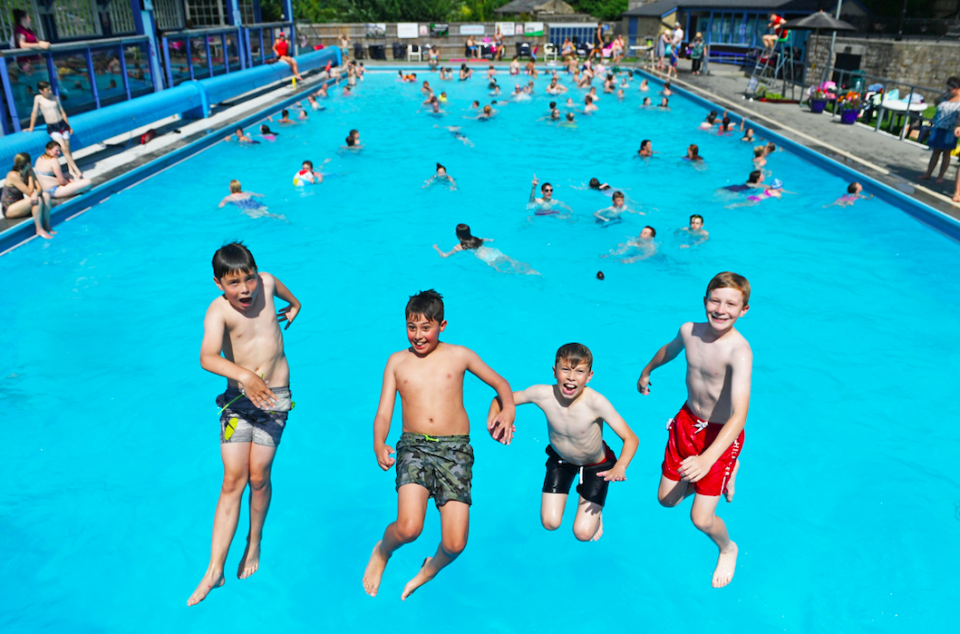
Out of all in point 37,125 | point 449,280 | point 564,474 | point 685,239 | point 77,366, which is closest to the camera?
point 564,474

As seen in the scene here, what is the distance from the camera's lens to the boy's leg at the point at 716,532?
4129mm

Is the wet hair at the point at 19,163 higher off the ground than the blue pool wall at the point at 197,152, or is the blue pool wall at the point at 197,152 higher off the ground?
the wet hair at the point at 19,163

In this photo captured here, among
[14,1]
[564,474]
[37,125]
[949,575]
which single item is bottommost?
[949,575]

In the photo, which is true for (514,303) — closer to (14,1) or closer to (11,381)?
(11,381)

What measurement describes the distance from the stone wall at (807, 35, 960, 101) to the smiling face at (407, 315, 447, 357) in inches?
778

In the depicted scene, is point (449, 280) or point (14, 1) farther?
point (14, 1)

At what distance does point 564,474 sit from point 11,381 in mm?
6194

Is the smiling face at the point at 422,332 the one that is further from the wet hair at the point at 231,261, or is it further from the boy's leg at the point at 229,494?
the boy's leg at the point at 229,494

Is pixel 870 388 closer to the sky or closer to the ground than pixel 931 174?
closer to the ground

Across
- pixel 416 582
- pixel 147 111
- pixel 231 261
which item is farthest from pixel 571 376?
pixel 147 111

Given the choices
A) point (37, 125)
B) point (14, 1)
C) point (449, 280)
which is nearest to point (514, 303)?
point (449, 280)

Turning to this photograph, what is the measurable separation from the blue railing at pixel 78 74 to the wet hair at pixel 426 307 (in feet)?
41.1

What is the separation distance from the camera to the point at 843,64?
23.8 meters

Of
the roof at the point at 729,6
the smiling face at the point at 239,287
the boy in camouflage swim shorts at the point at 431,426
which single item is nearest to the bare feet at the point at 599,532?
the boy in camouflage swim shorts at the point at 431,426
